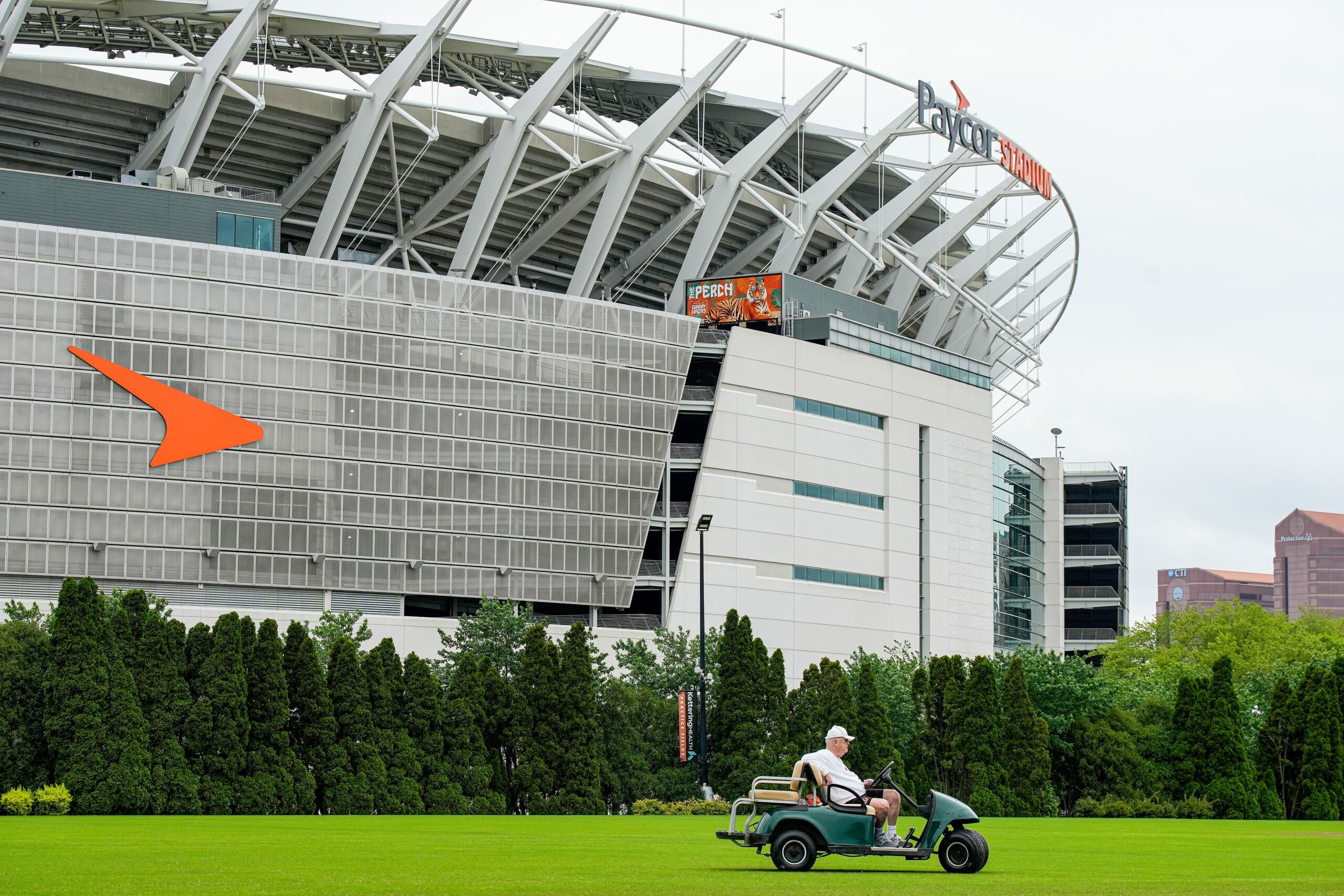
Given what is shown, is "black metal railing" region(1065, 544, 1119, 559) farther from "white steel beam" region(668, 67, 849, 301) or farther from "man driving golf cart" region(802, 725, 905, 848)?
"man driving golf cart" region(802, 725, 905, 848)

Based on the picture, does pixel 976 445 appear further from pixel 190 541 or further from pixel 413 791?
pixel 413 791

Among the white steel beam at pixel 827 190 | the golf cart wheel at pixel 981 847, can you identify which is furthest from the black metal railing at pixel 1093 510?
Answer: the golf cart wheel at pixel 981 847

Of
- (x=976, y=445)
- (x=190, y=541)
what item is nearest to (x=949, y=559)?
(x=976, y=445)

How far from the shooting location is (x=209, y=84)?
73.5 metres

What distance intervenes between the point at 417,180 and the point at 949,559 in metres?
39.0

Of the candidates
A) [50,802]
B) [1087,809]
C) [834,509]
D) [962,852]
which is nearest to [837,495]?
[834,509]

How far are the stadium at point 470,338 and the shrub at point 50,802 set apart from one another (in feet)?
95.6

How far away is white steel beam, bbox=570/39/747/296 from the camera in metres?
84.2

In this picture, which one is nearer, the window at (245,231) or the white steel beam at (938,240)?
the window at (245,231)

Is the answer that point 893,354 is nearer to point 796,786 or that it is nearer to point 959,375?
point 959,375

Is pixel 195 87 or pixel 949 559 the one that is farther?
pixel 949 559

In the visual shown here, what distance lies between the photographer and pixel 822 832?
20875 mm

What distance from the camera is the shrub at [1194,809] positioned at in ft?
191

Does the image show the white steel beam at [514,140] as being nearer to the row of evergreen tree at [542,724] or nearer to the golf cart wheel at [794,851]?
the row of evergreen tree at [542,724]
